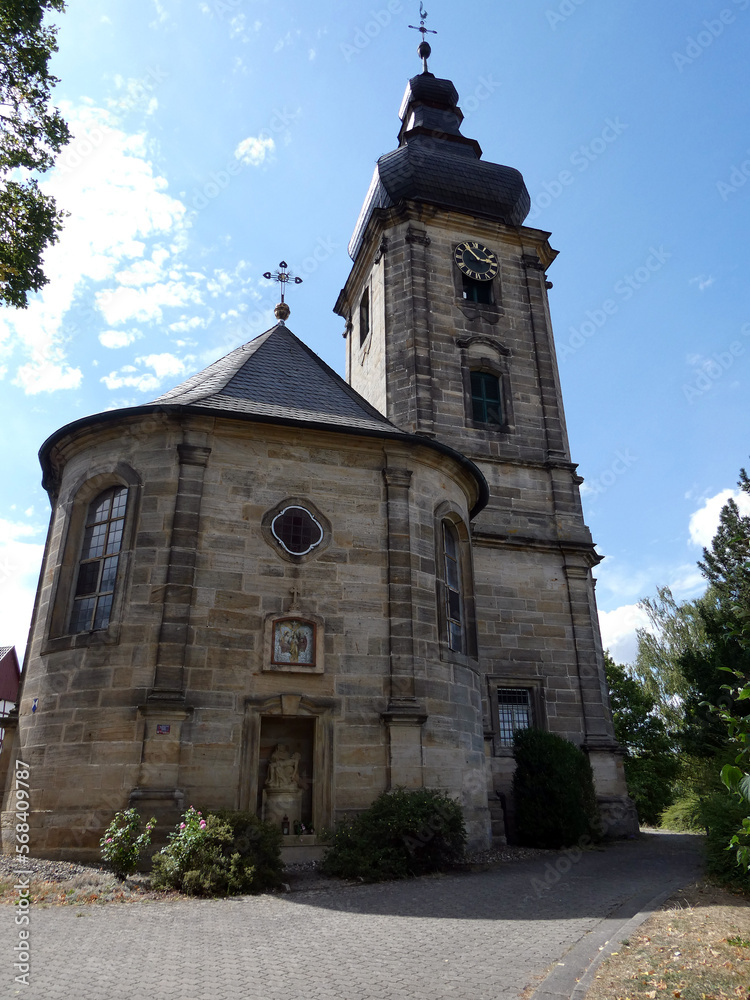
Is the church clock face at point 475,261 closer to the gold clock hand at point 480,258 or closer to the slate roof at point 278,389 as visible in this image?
the gold clock hand at point 480,258

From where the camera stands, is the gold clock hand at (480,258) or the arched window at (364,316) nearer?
the gold clock hand at (480,258)

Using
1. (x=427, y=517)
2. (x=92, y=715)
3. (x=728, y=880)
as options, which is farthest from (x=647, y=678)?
(x=92, y=715)

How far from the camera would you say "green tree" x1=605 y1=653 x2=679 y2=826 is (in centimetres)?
2923

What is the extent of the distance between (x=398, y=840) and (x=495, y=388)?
13.6 m

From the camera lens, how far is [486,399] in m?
20.3

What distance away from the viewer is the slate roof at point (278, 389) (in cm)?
1276

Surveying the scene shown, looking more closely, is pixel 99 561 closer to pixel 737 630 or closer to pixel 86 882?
pixel 86 882

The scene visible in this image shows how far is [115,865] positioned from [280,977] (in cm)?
459

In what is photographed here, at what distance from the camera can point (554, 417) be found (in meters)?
20.4

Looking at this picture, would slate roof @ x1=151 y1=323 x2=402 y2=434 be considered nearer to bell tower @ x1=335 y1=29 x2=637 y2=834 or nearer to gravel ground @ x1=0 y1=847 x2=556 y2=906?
bell tower @ x1=335 y1=29 x2=637 y2=834

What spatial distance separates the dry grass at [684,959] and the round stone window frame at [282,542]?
6.81 m

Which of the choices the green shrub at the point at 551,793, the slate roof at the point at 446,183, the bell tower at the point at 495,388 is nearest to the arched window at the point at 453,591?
the bell tower at the point at 495,388

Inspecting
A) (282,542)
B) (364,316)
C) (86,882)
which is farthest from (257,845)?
(364,316)

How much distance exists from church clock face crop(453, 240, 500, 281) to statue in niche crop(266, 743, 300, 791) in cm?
1527
